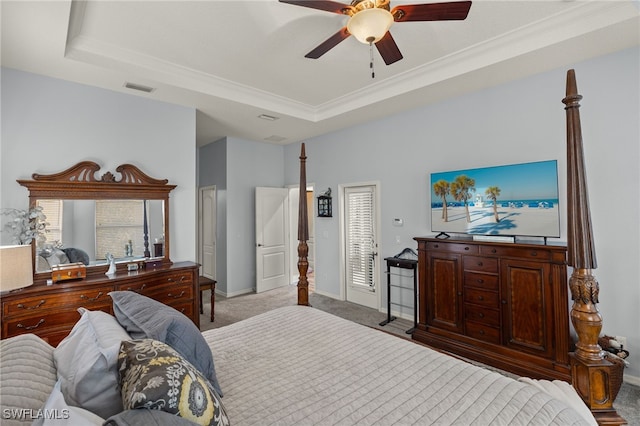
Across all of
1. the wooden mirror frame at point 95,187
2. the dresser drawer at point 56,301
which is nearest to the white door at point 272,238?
the wooden mirror frame at point 95,187

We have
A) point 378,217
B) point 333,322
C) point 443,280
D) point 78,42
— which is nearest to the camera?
point 333,322

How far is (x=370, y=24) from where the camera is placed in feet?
6.64

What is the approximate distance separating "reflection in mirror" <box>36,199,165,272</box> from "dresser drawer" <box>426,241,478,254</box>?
128 inches

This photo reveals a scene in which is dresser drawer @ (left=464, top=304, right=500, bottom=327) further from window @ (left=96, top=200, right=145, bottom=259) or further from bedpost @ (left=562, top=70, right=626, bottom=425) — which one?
window @ (left=96, top=200, right=145, bottom=259)

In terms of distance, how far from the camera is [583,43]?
2.56 metres

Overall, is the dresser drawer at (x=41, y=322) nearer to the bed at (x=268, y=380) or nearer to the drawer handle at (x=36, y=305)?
the drawer handle at (x=36, y=305)

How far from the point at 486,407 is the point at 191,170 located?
12.6 ft

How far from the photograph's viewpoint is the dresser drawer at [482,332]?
297 centimetres

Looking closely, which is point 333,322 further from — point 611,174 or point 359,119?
point 359,119

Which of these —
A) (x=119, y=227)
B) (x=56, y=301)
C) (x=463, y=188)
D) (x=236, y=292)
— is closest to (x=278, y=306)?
(x=236, y=292)

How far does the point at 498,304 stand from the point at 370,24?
2759mm

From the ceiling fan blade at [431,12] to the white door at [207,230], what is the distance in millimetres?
4665

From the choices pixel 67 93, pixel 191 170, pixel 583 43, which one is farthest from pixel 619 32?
pixel 67 93

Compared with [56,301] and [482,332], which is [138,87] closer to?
[56,301]
